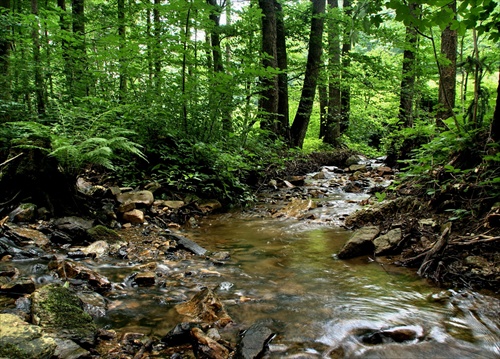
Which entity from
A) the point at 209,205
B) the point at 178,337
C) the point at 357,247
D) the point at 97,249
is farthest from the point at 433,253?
the point at 209,205

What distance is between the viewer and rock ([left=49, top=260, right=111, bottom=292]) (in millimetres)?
3223

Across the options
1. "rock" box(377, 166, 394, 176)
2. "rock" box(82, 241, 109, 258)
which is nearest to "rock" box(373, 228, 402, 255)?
"rock" box(82, 241, 109, 258)

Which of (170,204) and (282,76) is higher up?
(282,76)

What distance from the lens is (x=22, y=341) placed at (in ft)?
6.13

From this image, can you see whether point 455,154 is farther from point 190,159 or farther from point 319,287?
point 190,159

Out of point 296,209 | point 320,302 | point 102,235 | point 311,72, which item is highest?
point 311,72

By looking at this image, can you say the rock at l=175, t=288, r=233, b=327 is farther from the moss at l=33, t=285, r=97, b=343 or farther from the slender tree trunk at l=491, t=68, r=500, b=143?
the slender tree trunk at l=491, t=68, r=500, b=143

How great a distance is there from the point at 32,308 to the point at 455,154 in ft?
17.8

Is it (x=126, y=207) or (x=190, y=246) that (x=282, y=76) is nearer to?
(x=126, y=207)

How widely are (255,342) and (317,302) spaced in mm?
924

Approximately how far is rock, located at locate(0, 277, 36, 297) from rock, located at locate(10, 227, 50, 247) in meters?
1.38

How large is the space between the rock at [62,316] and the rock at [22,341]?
22 centimetres

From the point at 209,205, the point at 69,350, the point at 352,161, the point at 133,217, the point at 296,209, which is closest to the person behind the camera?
the point at 69,350

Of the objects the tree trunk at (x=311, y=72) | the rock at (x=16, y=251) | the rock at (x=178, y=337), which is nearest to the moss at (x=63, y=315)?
the rock at (x=178, y=337)
